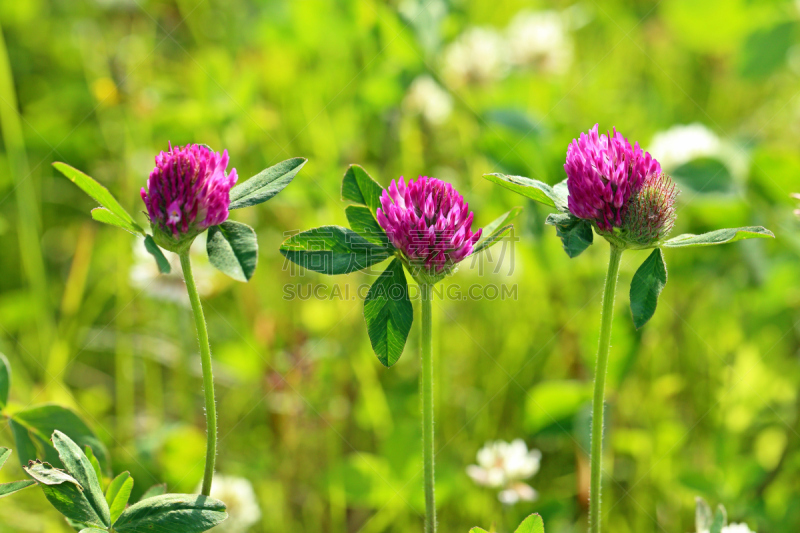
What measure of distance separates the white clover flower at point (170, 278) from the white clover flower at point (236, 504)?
503 mm

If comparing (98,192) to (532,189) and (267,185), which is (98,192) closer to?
(267,185)

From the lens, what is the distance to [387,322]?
793mm

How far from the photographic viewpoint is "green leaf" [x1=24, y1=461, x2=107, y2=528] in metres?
0.68

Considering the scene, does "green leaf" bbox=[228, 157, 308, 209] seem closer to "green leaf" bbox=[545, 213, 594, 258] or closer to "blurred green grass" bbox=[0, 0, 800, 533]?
"green leaf" bbox=[545, 213, 594, 258]

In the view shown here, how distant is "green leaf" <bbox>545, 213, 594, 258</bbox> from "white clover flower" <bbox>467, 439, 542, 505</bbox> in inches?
21.9

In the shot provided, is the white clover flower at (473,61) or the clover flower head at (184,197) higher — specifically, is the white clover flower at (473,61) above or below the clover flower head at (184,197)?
above

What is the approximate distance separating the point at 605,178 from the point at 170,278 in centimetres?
127

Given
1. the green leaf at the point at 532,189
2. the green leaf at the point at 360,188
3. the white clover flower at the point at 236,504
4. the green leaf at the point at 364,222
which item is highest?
the green leaf at the point at 360,188

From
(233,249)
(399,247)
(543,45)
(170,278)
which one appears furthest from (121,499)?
(543,45)

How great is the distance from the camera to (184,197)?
2.39 feet

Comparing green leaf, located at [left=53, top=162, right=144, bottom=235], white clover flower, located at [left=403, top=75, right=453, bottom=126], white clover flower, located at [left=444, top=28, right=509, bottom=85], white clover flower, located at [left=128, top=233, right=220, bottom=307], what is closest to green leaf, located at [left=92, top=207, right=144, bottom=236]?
green leaf, located at [left=53, top=162, right=144, bottom=235]

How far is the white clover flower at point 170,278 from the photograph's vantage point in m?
1.67

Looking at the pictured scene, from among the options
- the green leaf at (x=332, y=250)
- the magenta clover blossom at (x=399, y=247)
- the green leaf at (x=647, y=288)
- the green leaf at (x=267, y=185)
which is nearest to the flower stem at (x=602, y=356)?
the green leaf at (x=647, y=288)

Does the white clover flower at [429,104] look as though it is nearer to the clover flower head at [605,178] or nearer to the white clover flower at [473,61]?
the white clover flower at [473,61]
